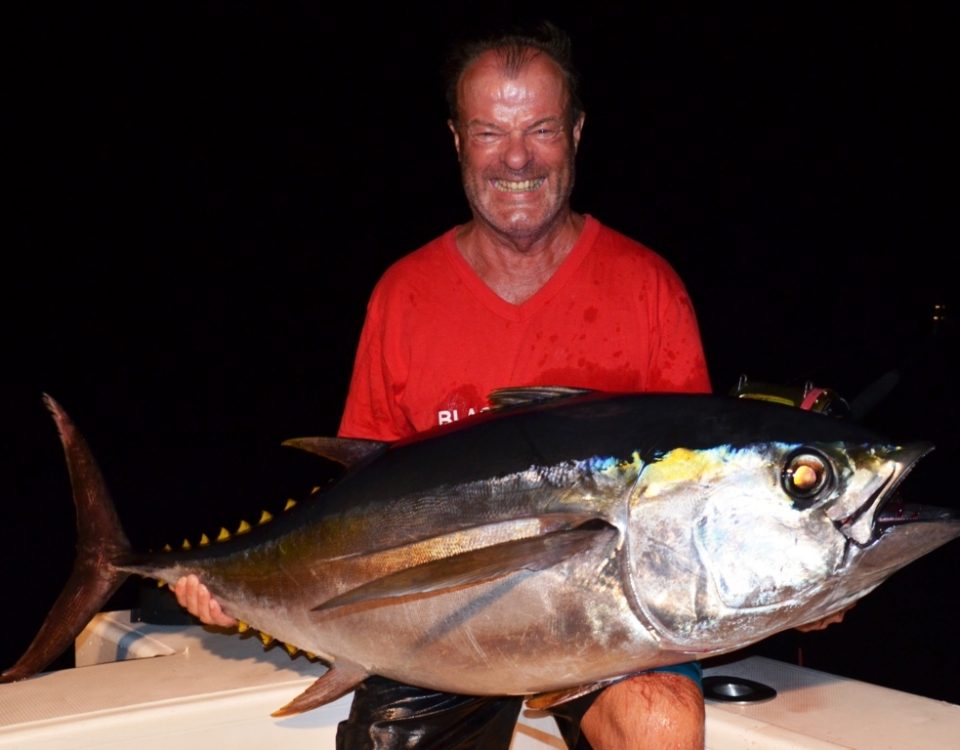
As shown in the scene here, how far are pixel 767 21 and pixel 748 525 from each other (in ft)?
46.3

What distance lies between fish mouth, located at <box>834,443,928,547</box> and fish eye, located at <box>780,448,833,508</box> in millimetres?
55

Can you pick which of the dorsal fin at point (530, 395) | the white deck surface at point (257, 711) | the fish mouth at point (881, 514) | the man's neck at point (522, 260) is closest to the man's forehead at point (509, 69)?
the man's neck at point (522, 260)

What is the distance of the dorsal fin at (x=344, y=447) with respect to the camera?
84.0 inches

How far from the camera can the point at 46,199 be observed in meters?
14.1

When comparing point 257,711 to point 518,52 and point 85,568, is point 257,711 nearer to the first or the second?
point 85,568

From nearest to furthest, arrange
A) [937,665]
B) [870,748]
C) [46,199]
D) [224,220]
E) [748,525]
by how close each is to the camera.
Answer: [748,525], [870,748], [937,665], [46,199], [224,220]

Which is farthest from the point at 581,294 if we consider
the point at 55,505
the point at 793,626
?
the point at 55,505

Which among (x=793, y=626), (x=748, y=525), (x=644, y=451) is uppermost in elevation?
(x=644, y=451)

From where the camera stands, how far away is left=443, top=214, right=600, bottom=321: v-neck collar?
8.42ft

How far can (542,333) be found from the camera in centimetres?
254

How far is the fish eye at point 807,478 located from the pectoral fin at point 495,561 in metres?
0.28

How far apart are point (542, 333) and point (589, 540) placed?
3.12ft

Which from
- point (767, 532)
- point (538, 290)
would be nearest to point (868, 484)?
point (767, 532)

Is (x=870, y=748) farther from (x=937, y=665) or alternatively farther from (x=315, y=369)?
(x=315, y=369)
